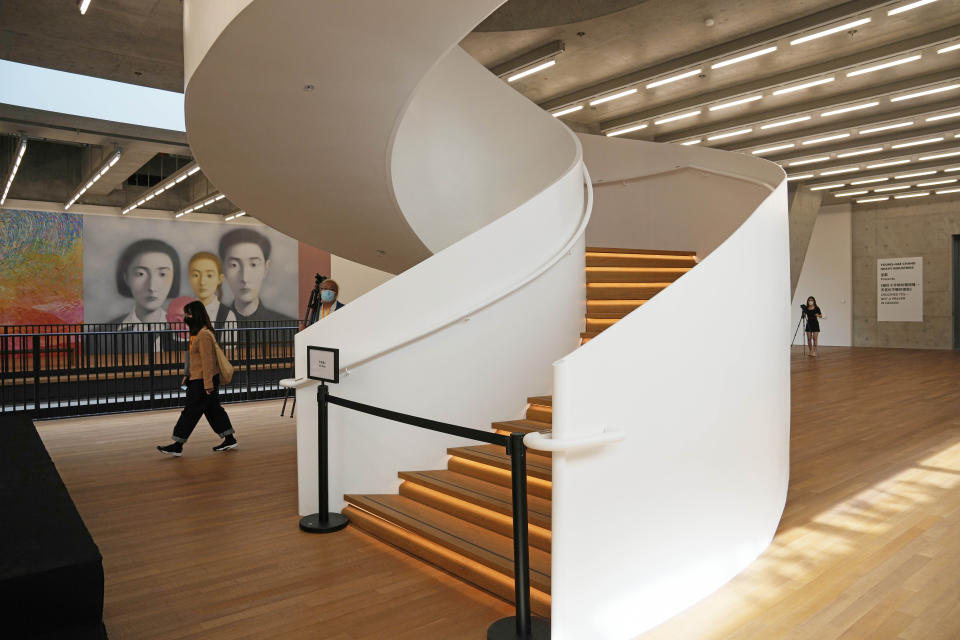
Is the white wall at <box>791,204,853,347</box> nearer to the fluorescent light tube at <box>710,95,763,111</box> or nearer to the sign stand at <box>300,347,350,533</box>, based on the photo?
the fluorescent light tube at <box>710,95,763,111</box>

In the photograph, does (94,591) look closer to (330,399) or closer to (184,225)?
(330,399)

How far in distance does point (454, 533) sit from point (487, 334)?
1.64 metres

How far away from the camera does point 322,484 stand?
14.7 ft

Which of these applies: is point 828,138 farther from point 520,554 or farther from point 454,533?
point 520,554

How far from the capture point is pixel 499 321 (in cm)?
514

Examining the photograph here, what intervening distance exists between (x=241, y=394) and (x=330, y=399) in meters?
6.53

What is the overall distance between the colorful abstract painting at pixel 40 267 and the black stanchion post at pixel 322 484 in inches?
706

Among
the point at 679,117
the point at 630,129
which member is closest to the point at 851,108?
the point at 679,117

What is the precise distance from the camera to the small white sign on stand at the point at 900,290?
20.0 metres

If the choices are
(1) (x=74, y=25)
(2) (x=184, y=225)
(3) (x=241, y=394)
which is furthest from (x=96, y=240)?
(1) (x=74, y=25)

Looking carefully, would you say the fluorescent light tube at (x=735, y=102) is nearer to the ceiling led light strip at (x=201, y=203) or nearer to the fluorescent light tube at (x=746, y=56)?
the fluorescent light tube at (x=746, y=56)

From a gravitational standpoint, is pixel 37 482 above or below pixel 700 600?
above

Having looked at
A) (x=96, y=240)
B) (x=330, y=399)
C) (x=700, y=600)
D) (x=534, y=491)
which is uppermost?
(x=96, y=240)

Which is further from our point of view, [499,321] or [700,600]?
[499,321]
